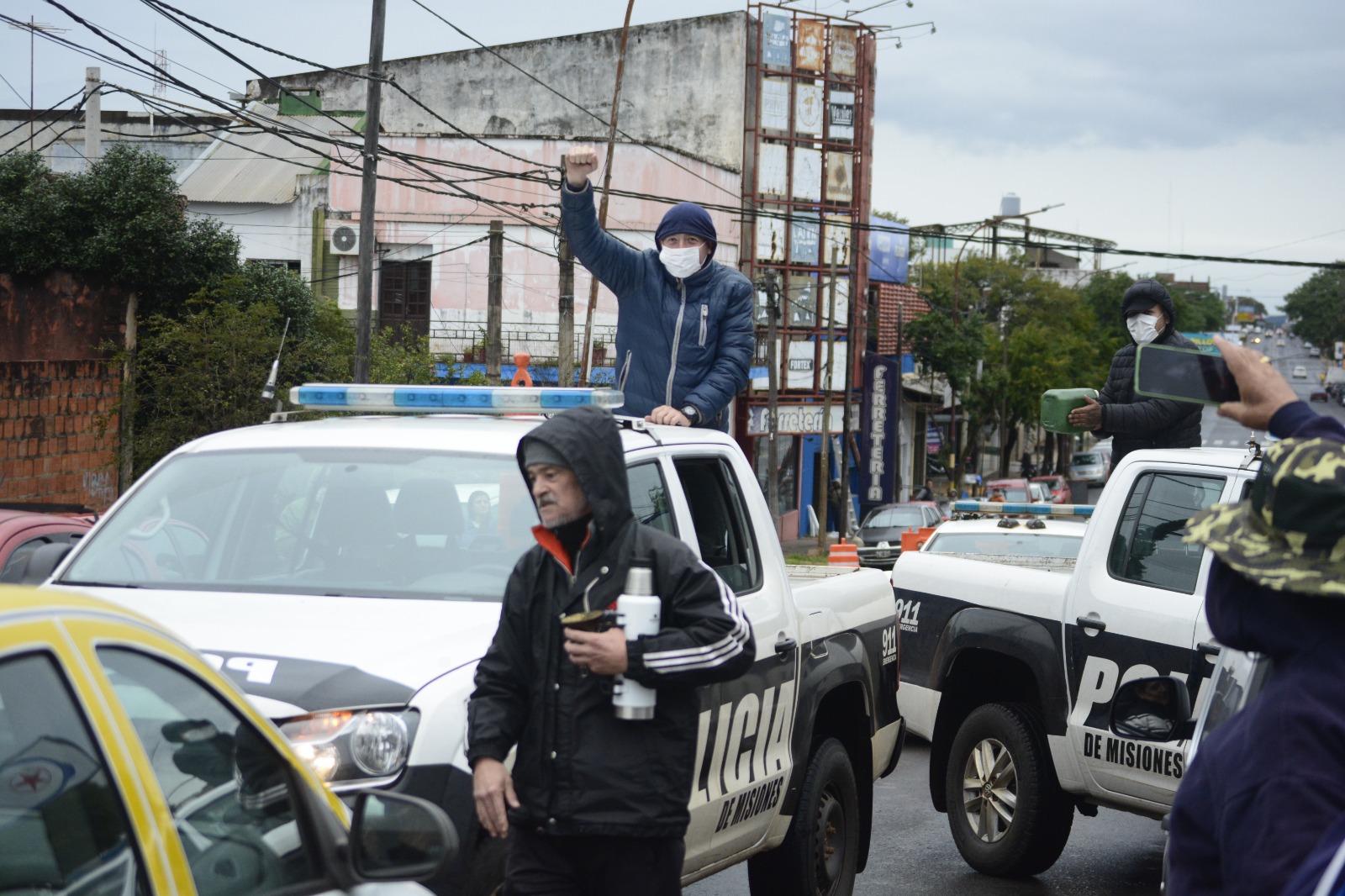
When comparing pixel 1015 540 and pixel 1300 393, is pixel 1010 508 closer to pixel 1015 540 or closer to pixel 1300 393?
pixel 1015 540

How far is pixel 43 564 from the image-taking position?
Answer: 5.01m

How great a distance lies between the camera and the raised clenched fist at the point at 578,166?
239 inches

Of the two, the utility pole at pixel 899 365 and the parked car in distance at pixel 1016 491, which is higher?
the utility pole at pixel 899 365

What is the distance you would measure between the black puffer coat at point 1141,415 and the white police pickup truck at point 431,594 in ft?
7.28

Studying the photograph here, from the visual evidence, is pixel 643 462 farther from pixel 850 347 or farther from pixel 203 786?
pixel 850 347

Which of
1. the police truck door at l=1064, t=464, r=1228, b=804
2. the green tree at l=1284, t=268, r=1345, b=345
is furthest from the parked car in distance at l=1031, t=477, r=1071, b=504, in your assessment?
the green tree at l=1284, t=268, r=1345, b=345

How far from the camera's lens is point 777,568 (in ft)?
19.1

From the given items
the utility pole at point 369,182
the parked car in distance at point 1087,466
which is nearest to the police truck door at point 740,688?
the utility pole at point 369,182

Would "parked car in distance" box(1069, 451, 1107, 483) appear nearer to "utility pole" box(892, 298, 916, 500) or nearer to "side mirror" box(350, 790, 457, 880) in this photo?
"utility pole" box(892, 298, 916, 500)

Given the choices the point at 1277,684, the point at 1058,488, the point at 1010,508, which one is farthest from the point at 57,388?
the point at 1058,488

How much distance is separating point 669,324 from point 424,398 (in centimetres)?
160

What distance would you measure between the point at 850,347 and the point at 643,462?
43.4 metres

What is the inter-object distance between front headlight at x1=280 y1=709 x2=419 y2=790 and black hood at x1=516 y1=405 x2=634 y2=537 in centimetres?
73

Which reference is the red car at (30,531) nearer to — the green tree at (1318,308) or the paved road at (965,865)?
the paved road at (965,865)
